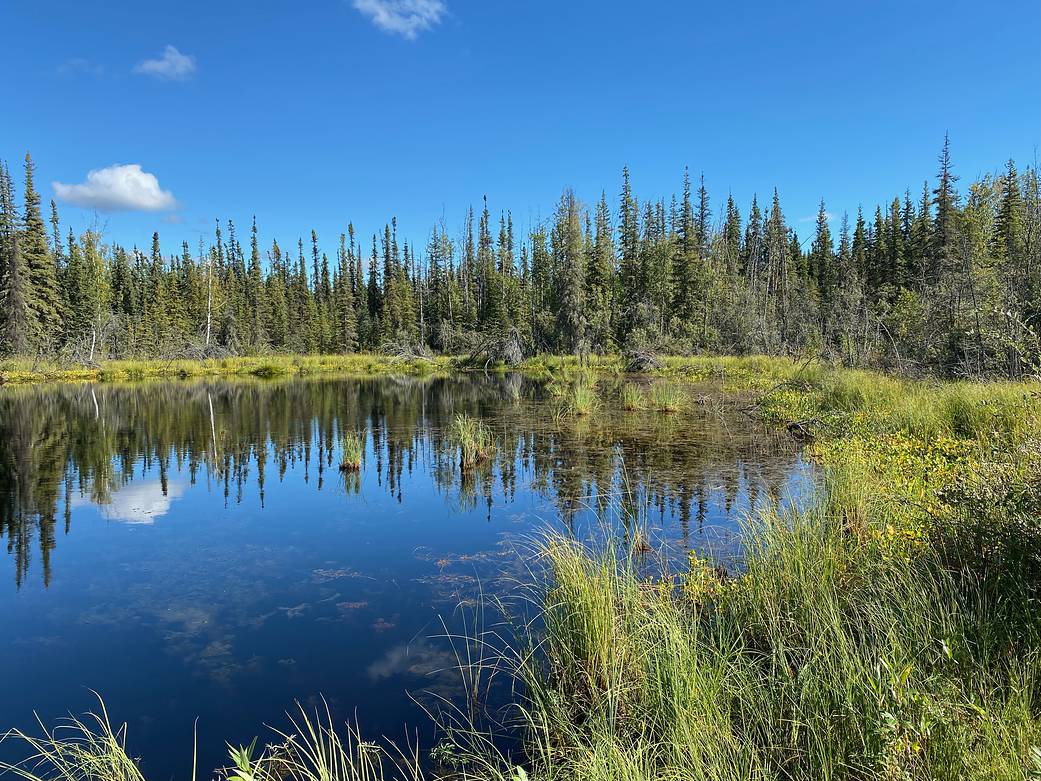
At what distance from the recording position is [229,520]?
9.60 meters

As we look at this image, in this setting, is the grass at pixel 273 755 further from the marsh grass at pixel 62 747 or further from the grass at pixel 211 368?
the grass at pixel 211 368

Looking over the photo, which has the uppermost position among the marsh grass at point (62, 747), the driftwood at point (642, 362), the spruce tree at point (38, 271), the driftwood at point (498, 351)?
the spruce tree at point (38, 271)

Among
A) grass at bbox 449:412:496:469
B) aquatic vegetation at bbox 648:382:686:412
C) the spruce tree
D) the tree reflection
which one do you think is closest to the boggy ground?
the tree reflection

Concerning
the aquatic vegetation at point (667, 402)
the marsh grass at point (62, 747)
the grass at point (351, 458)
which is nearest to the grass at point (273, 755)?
the marsh grass at point (62, 747)

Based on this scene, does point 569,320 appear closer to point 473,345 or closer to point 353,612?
point 473,345

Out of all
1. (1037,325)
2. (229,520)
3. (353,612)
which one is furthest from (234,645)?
(1037,325)

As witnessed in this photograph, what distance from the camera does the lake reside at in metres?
4.77

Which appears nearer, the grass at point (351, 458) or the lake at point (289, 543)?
the lake at point (289, 543)

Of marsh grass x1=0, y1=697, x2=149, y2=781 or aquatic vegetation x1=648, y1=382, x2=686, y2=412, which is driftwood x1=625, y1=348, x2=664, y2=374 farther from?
marsh grass x1=0, y1=697, x2=149, y2=781

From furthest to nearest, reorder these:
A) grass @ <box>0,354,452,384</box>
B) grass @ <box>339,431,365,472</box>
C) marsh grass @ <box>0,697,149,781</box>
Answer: grass @ <box>0,354,452,384</box> < grass @ <box>339,431,365,472</box> < marsh grass @ <box>0,697,149,781</box>

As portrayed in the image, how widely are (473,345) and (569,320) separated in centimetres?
1181

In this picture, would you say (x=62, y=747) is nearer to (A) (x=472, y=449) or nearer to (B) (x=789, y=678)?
(B) (x=789, y=678)

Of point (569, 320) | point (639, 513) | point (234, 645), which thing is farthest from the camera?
point (569, 320)

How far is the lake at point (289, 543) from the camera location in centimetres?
477
